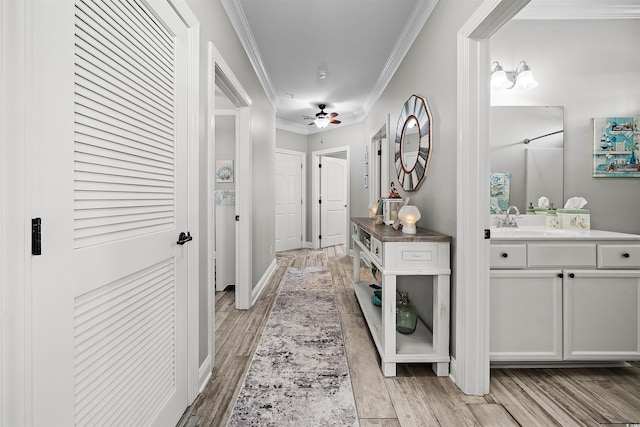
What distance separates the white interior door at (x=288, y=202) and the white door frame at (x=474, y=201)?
15.3 feet

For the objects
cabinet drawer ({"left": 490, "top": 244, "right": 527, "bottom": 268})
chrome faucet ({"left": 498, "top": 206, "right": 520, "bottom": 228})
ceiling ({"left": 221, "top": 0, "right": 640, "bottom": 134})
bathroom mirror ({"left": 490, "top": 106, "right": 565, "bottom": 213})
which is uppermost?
ceiling ({"left": 221, "top": 0, "right": 640, "bottom": 134})

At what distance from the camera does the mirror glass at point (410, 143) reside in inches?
101

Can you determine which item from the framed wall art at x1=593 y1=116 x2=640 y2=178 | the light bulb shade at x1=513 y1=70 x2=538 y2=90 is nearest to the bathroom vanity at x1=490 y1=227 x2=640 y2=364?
the framed wall art at x1=593 y1=116 x2=640 y2=178

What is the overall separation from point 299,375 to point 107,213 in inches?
56.2

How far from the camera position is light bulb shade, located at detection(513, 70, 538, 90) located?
2281 millimetres

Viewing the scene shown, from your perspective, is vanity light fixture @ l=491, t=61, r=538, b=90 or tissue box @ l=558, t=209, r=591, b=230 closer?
tissue box @ l=558, t=209, r=591, b=230

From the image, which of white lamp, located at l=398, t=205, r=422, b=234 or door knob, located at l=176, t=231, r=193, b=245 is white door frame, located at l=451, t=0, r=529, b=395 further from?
door knob, located at l=176, t=231, r=193, b=245

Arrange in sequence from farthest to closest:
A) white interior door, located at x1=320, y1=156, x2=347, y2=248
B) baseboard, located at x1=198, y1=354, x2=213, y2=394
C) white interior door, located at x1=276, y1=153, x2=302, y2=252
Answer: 1. white interior door, located at x1=320, y1=156, x2=347, y2=248
2. white interior door, located at x1=276, y1=153, x2=302, y2=252
3. baseboard, located at x1=198, y1=354, x2=213, y2=394

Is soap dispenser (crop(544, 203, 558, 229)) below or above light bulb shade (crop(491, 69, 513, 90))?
below

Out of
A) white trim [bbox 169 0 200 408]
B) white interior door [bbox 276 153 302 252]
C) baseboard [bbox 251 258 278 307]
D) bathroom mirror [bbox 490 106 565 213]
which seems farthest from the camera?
white interior door [bbox 276 153 302 252]

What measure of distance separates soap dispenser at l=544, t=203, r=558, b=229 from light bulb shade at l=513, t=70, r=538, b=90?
97 centimetres

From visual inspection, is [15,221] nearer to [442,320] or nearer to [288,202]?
[442,320]

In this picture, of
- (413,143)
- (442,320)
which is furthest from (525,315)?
(413,143)

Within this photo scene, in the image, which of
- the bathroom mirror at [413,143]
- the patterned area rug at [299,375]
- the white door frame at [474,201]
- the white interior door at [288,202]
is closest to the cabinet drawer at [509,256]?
the white door frame at [474,201]
